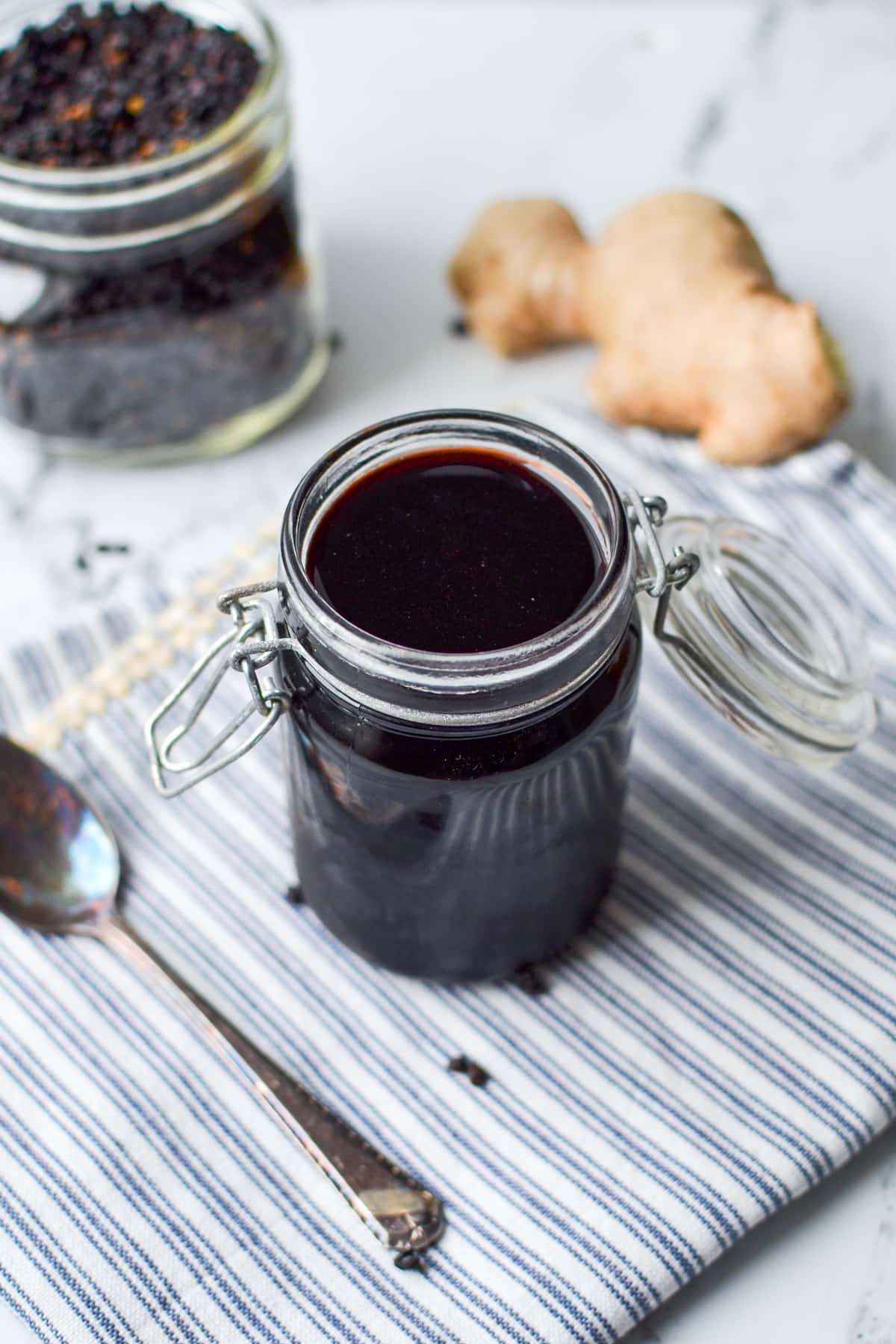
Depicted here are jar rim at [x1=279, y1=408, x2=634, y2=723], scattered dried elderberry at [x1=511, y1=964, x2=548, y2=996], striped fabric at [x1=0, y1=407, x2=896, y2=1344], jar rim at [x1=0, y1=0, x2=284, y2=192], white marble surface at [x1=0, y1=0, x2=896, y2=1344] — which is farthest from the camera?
white marble surface at [x1=0, y1=0, x2=896, y2=1344]

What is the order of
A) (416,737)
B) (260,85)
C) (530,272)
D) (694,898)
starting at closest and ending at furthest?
(416,737)
(694,898)
(260,85)
(530,272)

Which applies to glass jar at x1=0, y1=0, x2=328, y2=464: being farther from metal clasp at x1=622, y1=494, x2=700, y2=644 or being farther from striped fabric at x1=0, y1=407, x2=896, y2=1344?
metal clasp at x1=622, y1=494, x2=700, y2=644

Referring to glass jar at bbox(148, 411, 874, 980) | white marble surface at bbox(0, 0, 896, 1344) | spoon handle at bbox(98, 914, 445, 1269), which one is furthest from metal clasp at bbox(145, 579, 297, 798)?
white marble surface at bbox(0, 0, 896, 1344)

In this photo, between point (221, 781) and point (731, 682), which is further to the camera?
point (221, 781)

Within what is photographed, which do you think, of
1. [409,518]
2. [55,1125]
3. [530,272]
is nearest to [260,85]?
[530,272]

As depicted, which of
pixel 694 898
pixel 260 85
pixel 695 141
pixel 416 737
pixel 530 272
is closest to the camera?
pixel 416 737

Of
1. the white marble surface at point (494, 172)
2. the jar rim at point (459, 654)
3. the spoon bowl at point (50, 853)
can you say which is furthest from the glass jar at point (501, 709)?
the white marble surface at point (494, 172)

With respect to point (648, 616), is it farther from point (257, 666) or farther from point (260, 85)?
point (260, 85)

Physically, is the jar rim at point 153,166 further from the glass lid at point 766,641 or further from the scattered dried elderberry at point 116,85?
the glass lid at point 766,641
